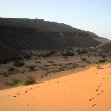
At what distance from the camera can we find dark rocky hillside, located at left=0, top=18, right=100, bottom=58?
7016 cm

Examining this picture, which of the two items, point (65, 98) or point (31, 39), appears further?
point (31, 39)

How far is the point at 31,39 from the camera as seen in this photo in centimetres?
8675

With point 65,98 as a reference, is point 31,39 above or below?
above

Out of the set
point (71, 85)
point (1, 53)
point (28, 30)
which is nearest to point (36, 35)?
point (28, 30)

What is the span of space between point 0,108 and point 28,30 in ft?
264

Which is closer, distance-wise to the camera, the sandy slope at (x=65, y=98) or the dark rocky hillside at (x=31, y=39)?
the sandy slope at (x=65, y=98)

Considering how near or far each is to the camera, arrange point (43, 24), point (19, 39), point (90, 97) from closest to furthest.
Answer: point (90, 97) < point (19, 39) < point (43, 24)

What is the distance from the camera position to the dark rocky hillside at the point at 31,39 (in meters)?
70.2

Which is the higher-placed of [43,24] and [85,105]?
[43,24]

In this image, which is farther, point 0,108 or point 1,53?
point 1,53

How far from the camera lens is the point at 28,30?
90812 millimetres

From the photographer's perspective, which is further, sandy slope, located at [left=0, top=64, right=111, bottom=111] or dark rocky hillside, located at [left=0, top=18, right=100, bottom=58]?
dark rocky hillside, located at [left=0, top=18, right=100, bottom=58]

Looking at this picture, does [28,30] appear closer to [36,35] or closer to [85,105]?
[36,35]

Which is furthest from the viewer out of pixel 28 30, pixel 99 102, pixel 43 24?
pixel 43 24
